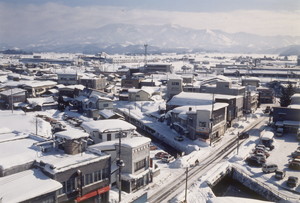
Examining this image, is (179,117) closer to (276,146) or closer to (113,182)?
(276,146)

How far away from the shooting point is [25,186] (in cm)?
1712

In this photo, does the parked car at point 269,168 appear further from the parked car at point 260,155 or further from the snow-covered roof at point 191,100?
the snow-covered roof at point 191,100

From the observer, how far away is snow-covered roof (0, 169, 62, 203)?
16.0m

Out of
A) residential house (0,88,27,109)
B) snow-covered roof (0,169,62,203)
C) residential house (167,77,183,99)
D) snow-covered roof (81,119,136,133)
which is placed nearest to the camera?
snow-covered roof (0,169,62,203)

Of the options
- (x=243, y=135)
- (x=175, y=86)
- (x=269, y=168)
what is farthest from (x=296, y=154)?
(x=175, y=86)

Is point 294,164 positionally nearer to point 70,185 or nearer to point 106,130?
point 106,130

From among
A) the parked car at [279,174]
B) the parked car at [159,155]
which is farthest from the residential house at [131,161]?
the parked car at [279,174]

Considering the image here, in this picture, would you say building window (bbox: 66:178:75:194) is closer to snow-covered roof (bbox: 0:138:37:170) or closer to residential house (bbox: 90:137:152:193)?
snow-covered roof (bbox: 0:138:37:170)

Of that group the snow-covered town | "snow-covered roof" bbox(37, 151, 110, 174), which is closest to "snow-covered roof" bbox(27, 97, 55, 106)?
the snow-covered town

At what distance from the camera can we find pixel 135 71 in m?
94.7

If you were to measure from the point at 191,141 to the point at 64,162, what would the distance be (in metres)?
21.2

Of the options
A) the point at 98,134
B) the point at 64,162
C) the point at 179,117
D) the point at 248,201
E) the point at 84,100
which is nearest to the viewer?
the point at 248,201

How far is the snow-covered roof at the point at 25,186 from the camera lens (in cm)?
1599

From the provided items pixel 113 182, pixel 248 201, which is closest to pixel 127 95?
pixel 113 182
